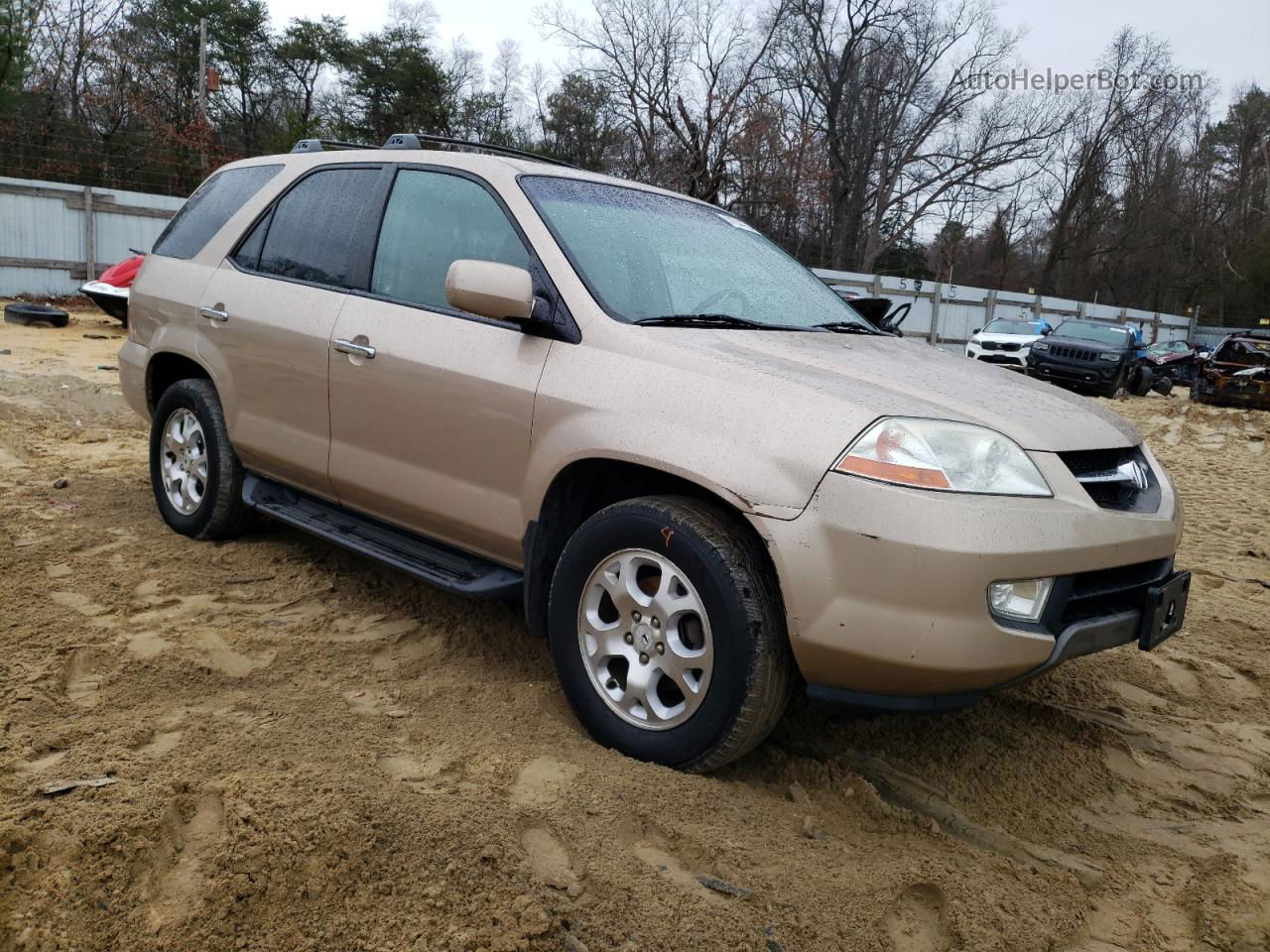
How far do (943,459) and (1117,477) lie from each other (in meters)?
0.71

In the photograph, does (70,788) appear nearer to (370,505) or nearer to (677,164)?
(370,505)

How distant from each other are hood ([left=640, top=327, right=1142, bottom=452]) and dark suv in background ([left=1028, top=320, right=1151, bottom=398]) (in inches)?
653

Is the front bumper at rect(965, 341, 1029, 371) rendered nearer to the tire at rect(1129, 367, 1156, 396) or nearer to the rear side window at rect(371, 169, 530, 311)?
the tire at rect(1129, 367, 1156, 396)

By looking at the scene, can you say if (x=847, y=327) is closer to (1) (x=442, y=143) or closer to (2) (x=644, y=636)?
(2) (x=644, y=636)

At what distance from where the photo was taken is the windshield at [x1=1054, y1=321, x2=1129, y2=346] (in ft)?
62.7

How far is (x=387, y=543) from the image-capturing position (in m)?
3.66

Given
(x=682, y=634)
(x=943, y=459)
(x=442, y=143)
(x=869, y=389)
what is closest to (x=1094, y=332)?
(x=442, y=143)

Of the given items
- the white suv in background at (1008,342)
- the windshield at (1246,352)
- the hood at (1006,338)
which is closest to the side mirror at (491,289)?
the windshield at (1246,352)

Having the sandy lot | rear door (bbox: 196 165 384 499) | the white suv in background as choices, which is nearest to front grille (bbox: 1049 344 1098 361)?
the white suv in background

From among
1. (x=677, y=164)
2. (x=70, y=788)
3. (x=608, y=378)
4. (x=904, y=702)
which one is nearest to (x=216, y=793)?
(x=70, y=788)

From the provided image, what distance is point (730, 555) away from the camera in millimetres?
2572

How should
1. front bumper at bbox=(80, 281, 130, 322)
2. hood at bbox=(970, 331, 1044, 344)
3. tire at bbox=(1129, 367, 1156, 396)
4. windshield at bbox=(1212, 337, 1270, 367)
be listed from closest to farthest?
1. front bumper at bbox=(80, 281, 130, 322)
2. windshield at bbox=(1212, 337, 1270, 367)
3. tire at bbox=(1129, 367, 1156, 396)
4. hood at bbox=(970, 331, 1044, 344)

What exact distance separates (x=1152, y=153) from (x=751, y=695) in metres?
55.0

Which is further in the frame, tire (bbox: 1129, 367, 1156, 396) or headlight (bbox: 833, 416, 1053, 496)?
tire (bbox: 1129, 367, 1156, 396)
